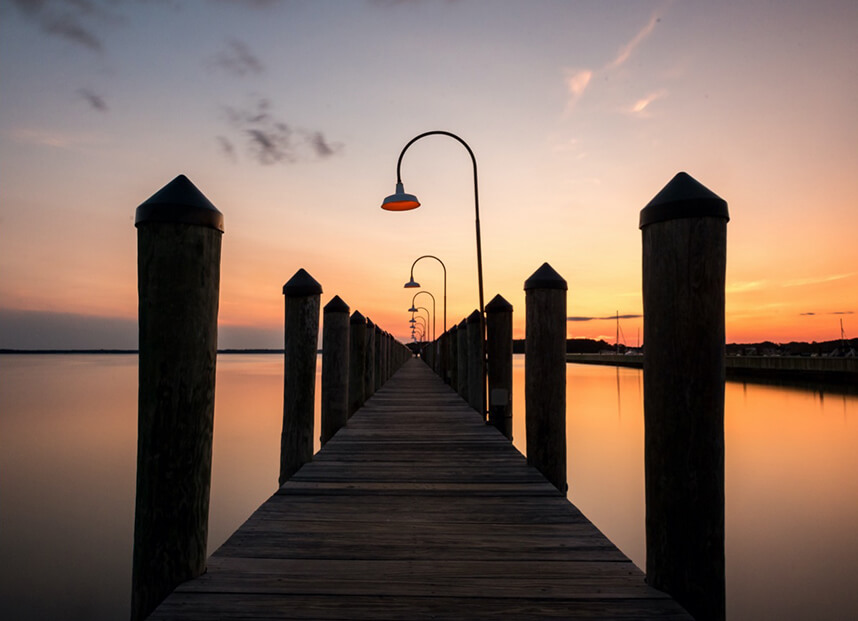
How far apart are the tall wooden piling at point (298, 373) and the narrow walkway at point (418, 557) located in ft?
0.70

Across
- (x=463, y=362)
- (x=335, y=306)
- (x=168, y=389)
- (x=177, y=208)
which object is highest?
(x=177, y=208)

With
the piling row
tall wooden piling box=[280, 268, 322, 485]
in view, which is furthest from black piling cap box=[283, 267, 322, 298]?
the piling row

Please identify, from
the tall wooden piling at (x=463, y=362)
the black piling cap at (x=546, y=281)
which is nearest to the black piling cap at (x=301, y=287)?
the black piling cap at (x=546, y=281)

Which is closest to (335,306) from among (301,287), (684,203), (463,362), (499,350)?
(301,287)

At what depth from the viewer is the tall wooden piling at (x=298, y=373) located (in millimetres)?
4637

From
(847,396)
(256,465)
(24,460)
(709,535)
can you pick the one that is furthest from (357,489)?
(847,396)

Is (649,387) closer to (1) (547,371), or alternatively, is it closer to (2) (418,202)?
(1) (547,371)

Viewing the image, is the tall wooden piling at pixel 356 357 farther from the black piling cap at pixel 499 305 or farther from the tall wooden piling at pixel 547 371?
the tall wooden piling at pixel 547 371

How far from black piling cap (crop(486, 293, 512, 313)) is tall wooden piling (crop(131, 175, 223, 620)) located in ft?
16.3

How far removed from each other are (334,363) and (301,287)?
2.31 metres

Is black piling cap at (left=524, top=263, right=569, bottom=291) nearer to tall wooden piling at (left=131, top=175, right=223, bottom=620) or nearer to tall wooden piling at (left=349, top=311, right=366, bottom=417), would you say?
tall wooden piling at (left=131, top=175, right=223, bottom=620)

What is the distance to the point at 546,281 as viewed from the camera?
14.3 ft

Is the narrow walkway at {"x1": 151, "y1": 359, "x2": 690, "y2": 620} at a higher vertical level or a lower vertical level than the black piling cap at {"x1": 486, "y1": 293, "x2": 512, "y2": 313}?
lower

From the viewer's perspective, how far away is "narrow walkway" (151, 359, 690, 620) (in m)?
2.15
